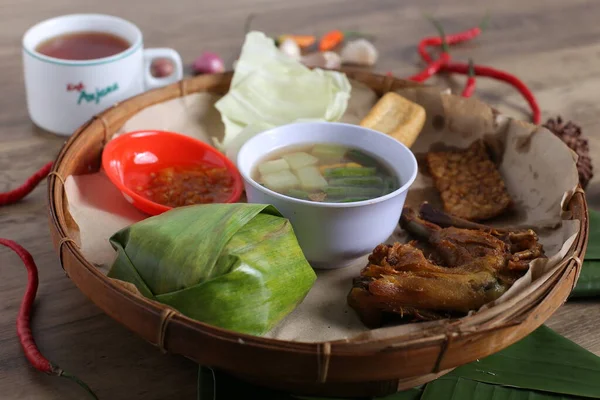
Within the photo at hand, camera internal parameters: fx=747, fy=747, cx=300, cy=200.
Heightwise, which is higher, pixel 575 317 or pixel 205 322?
pixel 205 322

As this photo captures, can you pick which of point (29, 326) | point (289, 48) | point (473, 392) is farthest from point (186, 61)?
point (473, 392)

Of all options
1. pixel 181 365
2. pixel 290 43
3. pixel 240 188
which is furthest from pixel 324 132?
pixel 290 43

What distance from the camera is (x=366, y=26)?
344 centimetres

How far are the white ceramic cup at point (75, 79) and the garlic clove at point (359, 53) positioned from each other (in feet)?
2.50

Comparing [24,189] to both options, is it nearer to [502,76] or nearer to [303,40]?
[303,40]

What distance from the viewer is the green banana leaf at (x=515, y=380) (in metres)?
1.55

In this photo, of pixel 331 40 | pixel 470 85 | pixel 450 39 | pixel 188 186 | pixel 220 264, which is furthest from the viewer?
pixel 450 39

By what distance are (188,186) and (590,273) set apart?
1082 mm

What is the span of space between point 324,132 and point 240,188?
0.90 ft

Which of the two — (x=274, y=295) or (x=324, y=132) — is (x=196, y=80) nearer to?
(x=324, y=132)

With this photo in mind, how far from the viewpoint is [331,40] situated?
3.17 meters

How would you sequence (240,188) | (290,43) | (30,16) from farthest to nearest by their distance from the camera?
(30,16) < (290,43) < (240,188)

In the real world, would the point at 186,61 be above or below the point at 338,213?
below

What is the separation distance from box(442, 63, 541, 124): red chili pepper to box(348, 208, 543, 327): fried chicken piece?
112cm
